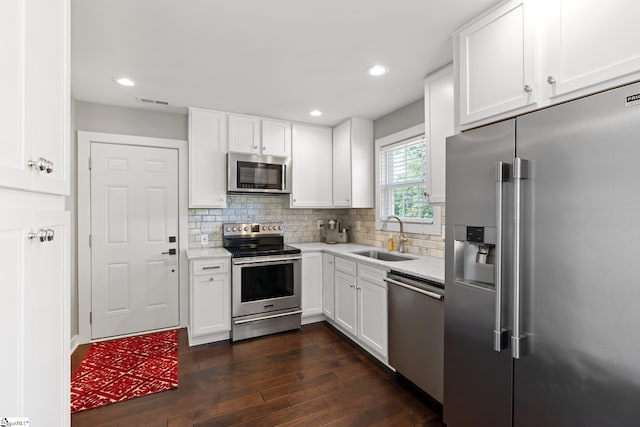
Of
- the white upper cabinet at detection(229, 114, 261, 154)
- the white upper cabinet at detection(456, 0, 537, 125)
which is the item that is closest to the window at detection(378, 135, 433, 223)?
the white upper cabinet at detection(456, 0, 537, 125)

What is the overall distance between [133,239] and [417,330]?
303cm

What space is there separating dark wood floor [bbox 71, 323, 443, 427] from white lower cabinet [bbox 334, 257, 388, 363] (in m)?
0.20

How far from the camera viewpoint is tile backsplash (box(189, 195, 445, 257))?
350 cm

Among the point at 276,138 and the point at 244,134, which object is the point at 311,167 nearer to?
the point at 276,138

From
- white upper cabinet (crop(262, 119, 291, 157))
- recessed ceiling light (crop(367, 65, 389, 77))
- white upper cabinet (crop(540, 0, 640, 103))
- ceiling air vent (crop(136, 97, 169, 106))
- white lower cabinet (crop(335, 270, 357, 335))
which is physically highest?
recessed ceiling light (crop(367, 65, 389, 77))

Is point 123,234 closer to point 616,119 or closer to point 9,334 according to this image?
point 9,334

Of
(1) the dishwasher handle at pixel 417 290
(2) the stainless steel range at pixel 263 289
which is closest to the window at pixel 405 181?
(1) the dishwasher handle at pixel 417 290

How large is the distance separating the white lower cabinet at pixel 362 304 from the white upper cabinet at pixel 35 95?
2183 millimetres

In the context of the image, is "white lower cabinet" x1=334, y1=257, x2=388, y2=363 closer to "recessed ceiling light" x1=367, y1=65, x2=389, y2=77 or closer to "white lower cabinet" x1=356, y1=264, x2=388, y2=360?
"white lower cabinet" x1=356, y1=264, x2=388, y2=360

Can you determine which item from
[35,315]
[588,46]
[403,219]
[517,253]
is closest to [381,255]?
[403,219]

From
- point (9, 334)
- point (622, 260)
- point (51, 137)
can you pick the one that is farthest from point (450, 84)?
point (9, 334)

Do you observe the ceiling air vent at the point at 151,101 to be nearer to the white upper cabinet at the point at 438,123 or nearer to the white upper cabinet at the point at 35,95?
the white upper cabinet at the point at 35,95

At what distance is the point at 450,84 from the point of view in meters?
2.18

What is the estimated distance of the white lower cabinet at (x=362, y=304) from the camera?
2520 millimetres
